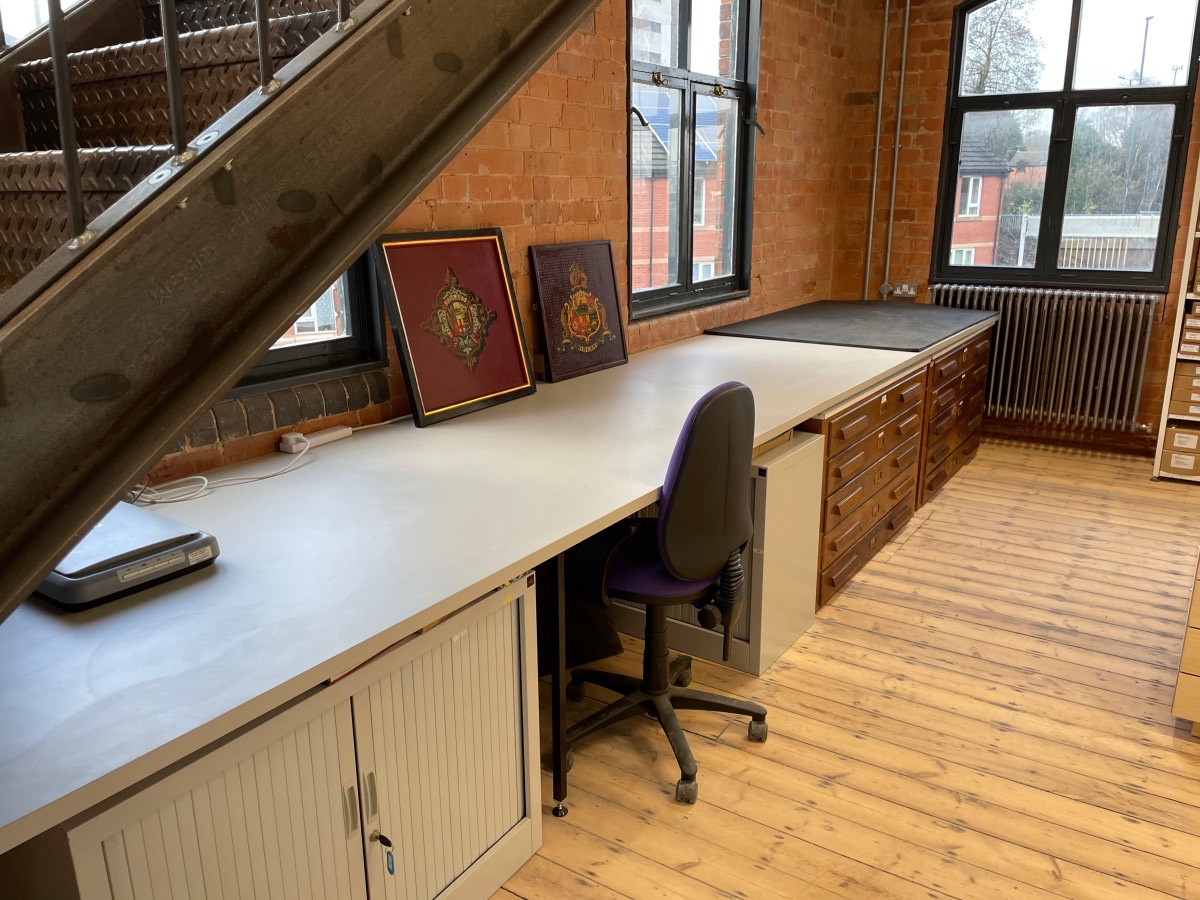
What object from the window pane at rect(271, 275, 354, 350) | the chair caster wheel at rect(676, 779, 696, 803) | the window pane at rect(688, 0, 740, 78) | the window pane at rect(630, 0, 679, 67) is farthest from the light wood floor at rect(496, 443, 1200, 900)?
the window pane at rect(688, 0, 740, 78)

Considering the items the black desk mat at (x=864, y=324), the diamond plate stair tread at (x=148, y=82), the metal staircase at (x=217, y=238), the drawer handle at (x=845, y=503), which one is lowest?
the drawer handle at (x=845, y=503)

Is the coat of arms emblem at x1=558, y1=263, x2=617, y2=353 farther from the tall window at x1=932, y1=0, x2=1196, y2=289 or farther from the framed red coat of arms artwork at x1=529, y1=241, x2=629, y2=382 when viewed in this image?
the tall window at x1=932, y1=0, x2=1196, y2=289

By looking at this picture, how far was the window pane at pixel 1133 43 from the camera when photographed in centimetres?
488

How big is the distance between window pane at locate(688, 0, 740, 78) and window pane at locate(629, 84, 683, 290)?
1.03 feet

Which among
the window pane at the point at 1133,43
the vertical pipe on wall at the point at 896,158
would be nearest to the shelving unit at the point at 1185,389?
the window pane at the point at 1133,43

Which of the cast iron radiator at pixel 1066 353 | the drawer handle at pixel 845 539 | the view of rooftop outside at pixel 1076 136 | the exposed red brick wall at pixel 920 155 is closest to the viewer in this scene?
the drawer handle at pixel 845 539

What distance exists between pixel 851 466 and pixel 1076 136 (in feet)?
10.4

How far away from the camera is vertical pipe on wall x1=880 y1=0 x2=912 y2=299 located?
549 centimetres

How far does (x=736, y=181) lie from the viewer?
467cm

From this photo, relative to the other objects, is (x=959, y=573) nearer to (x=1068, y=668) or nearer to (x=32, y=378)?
(x=1068, y=668)

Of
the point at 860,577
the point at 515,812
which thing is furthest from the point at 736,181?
the point at 515,812

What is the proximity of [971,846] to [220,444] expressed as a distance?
2023 millimetres

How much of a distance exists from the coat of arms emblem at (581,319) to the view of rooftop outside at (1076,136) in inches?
124

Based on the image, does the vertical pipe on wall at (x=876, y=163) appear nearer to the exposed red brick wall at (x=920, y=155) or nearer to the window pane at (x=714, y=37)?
the exposed red brick wall at (x=920, y=155)
